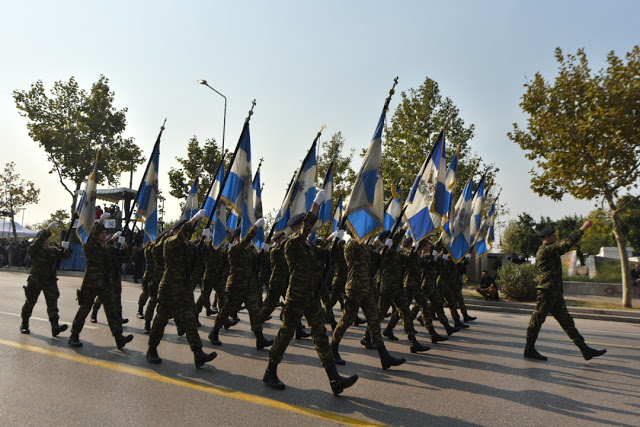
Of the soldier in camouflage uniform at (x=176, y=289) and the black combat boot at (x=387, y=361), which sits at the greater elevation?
the soldier in camouflage uniform at (x=176, y=289)

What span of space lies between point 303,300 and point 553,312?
3.90 meters

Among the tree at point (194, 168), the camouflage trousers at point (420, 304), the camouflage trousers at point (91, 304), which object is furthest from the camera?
the tree at point (194, 168)

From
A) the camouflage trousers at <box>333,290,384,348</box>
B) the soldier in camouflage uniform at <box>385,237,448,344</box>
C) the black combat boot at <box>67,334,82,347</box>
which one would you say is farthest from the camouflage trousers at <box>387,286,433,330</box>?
the black combat boot at <box>67,334,82,347</box>

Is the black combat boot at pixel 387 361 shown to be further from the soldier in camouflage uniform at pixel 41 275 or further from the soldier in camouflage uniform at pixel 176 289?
the soldier in camouflage uniform at pixel 41 275

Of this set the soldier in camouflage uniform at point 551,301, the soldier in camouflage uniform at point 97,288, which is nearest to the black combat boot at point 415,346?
the soldier in camouflage uniform at point 551,301

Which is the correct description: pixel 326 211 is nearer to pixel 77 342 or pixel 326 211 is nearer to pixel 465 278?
pixel 77 342

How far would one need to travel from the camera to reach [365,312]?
19.6 ft

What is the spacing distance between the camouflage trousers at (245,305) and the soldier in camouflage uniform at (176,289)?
1271 mm

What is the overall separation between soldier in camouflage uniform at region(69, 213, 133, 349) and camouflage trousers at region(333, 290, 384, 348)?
2994 millimetres

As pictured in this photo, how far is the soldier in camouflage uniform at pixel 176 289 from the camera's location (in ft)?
19.1


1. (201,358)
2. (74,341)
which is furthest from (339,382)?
(74,341)

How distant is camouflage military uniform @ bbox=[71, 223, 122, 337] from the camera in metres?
6.47

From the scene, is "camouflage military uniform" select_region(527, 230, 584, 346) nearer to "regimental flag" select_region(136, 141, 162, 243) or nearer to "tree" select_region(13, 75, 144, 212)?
"regimental flag" select_region(136, 141, 162, 243)

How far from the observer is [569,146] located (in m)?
15.4
